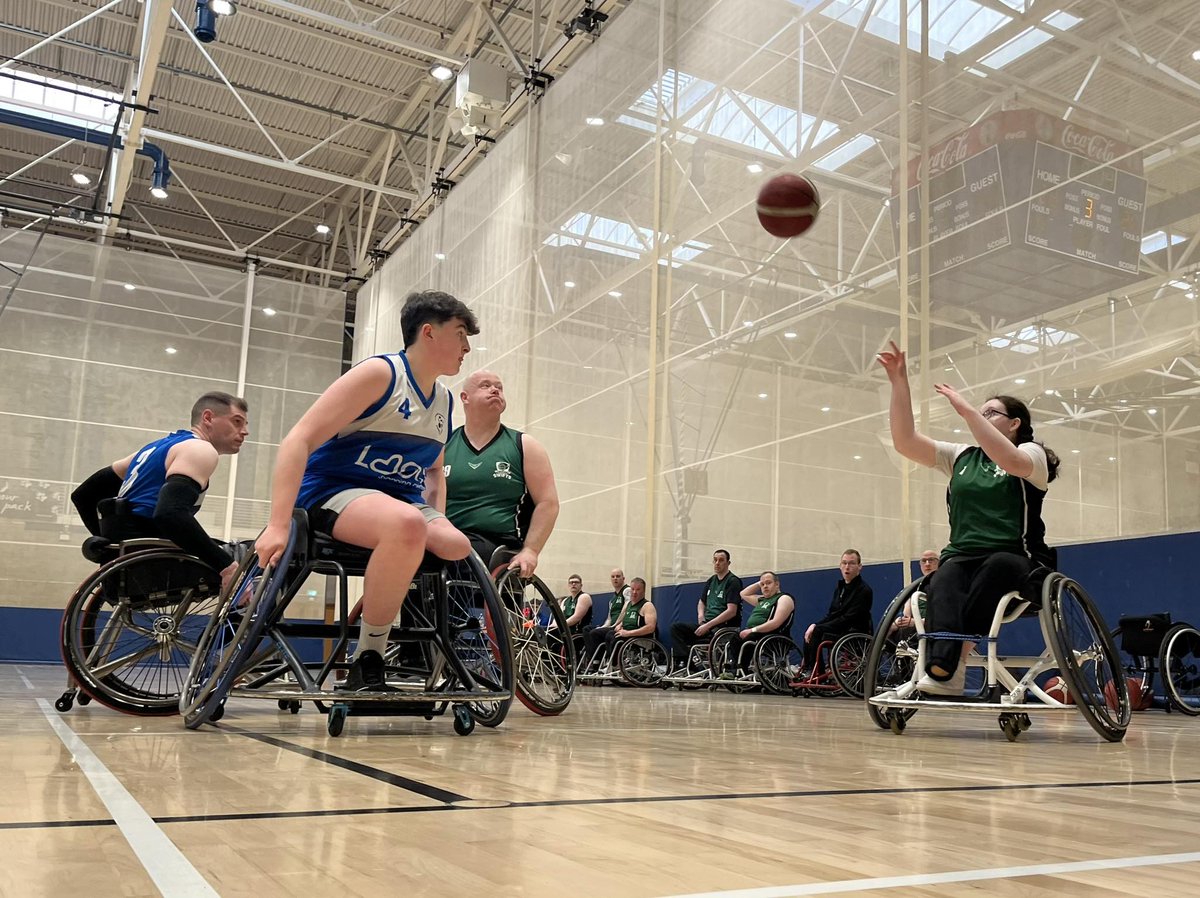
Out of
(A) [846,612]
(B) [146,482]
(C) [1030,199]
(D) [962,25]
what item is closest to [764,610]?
(A) [846,612]

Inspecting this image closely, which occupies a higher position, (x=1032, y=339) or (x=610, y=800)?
(x=1032, y=339)

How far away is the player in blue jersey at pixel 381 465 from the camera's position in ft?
7.64

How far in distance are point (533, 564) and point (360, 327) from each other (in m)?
14.7

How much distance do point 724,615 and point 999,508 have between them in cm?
453

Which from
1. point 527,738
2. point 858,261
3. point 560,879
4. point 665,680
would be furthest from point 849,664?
point 560,879

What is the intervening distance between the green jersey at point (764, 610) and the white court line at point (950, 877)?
6103 millimetres

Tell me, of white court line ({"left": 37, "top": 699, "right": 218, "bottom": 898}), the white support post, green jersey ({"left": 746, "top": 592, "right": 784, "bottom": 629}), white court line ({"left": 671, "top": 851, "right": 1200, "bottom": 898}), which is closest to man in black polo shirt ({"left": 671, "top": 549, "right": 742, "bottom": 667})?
green jersey ({"left": 746, "top": 592, "right": 784, "bottom": 629})

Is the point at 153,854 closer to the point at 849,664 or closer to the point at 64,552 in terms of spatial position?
the point at 849,664

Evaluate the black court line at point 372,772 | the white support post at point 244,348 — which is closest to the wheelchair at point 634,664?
the black court line at point 372,772

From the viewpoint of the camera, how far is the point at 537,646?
319 cm

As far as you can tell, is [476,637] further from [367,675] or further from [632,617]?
[632,617]

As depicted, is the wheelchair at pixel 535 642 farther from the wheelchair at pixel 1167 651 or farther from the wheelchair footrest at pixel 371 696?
the wheelchair at pixel 1167 651

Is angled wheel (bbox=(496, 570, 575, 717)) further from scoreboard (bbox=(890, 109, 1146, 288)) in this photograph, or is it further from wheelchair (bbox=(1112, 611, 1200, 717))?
scoreboard (bbox=(890, 109, 1146, 288))

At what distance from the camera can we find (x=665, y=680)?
7.63m
